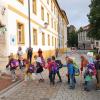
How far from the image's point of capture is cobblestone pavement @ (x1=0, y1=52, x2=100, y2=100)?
1175 centimetres

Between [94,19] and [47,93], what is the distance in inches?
1812

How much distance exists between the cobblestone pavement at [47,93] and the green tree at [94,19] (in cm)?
4234

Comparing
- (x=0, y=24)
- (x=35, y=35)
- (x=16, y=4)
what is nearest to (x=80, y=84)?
(x=0, y=24)

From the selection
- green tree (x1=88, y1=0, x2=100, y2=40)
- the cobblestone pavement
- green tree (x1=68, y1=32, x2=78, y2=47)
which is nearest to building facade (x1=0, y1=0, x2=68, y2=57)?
the cobblestone pavement

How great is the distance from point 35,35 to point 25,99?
18.5 m

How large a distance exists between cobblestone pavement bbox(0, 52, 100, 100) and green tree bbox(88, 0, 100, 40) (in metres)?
42.3

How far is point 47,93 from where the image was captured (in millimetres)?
12758

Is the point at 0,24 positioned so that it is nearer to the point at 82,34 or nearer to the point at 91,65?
the point at 91,65

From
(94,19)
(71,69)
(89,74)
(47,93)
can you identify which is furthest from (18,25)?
(94,19)

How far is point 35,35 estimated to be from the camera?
97.6 feet

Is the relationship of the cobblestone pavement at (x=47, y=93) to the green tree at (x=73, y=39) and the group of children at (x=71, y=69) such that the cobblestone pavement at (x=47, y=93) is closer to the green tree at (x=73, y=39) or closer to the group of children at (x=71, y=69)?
the group of children at (x=71, y=69)

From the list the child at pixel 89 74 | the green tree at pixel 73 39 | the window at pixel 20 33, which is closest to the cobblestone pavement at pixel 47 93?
the child at pixel 89 74

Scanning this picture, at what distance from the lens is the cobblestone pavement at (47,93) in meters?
11.8

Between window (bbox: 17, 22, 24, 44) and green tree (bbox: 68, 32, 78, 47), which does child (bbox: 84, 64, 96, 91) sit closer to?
window (bbox: 17, 22, 24, 44)
